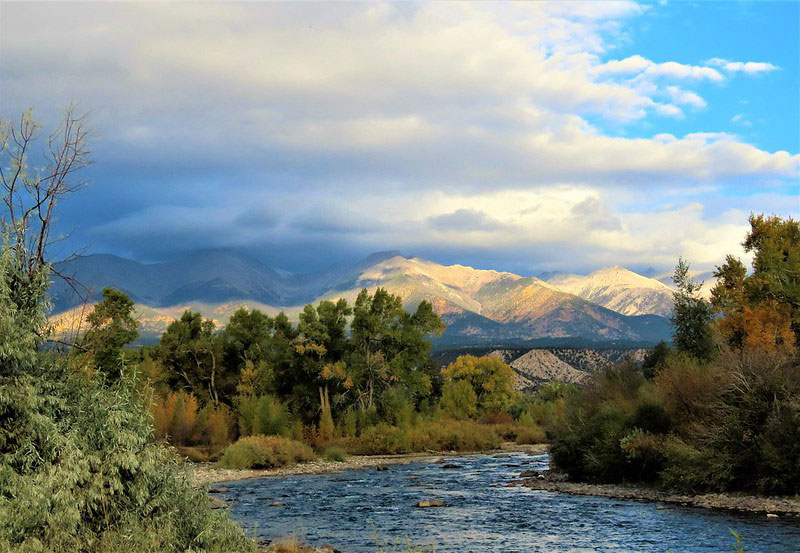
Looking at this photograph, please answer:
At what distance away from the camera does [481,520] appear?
35.5 m

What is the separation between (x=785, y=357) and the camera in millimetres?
41688

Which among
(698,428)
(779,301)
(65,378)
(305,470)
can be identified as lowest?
(305,470)

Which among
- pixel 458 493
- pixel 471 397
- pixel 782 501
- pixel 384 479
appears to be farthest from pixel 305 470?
pixel 471 397

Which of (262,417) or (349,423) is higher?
(262,417)

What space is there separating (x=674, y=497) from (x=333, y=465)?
33275mm

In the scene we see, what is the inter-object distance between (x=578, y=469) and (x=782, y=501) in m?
16.2

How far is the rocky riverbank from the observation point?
1433 inches

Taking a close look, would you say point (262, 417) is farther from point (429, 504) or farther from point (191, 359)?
point (429, 504)

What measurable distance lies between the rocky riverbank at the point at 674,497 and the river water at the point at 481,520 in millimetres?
1502

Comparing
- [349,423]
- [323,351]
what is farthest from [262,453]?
[323,351]

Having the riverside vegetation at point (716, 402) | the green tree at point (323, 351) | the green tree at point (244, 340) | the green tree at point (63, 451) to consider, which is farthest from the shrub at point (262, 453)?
the green tree at point (63, 451)

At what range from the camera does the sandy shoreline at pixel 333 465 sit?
187 ft

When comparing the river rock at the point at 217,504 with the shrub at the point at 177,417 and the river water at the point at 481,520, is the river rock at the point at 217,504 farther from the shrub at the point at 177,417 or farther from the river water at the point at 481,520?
the shrub at the point at 177,417

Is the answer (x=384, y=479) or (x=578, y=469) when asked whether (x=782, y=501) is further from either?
(x=384, y=479)
